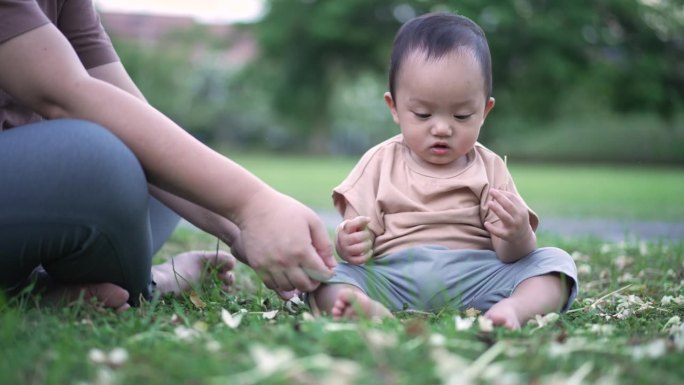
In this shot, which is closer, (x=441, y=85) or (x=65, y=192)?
(x=65, y=192)

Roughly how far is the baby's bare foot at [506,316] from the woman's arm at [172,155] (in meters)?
0.51

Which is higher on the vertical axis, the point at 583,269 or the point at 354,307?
the point at 354,307

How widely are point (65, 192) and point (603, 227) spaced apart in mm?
6239

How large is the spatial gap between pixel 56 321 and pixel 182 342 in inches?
16.5

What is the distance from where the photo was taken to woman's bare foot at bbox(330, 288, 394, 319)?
79.9 inches

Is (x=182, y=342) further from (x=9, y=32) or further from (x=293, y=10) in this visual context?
(x=293, y=10)

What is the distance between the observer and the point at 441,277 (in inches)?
97.1

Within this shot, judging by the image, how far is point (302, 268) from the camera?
1971mm

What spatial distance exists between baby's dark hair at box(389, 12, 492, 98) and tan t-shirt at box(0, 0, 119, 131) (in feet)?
3.36

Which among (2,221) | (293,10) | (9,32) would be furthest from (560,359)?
(293,10)

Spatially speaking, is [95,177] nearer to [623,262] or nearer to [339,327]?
[339,327]

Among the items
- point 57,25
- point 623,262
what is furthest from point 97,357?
point 623,262

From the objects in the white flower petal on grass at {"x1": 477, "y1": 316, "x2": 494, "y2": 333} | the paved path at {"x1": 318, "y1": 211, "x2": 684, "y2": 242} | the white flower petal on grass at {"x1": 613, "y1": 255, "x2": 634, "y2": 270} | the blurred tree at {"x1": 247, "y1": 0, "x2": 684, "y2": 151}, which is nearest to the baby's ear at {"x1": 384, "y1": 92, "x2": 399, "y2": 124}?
the white flower petal on grass at {"x1": 477, "y1": 316, "x2": 494, "y2": 333}

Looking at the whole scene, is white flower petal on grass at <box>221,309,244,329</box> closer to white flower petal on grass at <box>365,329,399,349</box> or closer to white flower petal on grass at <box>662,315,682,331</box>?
white flower petal on grass at <box>365,329,399,349</box>
